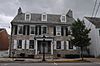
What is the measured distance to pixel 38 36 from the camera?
36438 mm

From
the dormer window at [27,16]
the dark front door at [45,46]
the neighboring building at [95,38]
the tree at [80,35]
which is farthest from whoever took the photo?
the dormer window at [27,16]

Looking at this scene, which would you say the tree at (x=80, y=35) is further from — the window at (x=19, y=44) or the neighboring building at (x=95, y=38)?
the window at (x=19, y=44)

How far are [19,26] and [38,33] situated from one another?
151 inches

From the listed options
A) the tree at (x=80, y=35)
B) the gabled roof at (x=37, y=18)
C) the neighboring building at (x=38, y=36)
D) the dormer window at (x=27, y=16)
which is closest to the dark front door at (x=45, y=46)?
the neighboring building at (x=38, y=36)

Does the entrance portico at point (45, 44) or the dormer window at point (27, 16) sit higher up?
the dormer window at point (27, 16)

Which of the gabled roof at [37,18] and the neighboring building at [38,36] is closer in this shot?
the neighboring building at [38,36]

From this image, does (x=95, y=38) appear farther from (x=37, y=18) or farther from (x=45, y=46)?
(x=37, y=18)

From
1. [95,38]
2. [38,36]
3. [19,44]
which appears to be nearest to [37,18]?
[38,36]

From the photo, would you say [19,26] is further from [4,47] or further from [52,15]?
[4,47]

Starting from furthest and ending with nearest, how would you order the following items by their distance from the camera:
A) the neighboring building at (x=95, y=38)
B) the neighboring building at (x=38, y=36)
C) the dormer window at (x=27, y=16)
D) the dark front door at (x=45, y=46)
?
the dormer window at (x=27, y=16) → the dark front door at (x=45, y=46) → the neighboring building at (x=38, y=36) → the neighboring building at (x=95, y=38)

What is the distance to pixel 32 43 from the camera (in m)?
37.0

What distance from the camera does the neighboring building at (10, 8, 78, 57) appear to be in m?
36.5

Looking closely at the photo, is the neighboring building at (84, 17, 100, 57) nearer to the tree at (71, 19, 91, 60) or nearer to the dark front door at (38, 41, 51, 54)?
the tree at (71, 19, 91, 60)

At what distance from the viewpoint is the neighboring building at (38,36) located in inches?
1438
